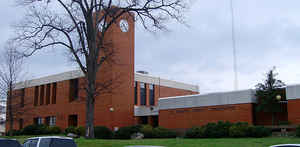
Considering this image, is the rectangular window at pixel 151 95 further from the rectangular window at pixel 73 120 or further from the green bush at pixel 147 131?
the green bush at pixel 147 131

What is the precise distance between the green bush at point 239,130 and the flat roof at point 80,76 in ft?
70.5

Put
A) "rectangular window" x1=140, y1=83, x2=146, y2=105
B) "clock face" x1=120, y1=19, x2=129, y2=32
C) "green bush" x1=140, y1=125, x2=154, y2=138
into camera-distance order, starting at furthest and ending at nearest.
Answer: "rectangular window" x1=140, y1=83, x2=146, y2=105
"green bush" x1=140, y1=125, x2=154, y2=138
"clock face" x1=120, y1=19, x2=129, y2=32

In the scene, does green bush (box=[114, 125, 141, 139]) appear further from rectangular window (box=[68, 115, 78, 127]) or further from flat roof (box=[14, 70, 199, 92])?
rectangular window (box=[68, 115, 78, 127])

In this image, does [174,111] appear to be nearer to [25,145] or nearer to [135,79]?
[135,79]

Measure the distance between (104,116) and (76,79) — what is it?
30.8ft

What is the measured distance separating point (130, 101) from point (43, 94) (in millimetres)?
17958

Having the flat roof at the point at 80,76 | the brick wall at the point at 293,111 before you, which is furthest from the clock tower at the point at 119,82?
the brick wall at the point at 293,111

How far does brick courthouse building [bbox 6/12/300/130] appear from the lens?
35281 millimetres

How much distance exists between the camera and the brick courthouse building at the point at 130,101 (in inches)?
1389

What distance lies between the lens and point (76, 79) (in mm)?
51250

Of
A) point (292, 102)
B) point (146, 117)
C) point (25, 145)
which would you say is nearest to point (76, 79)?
point (146, 117)

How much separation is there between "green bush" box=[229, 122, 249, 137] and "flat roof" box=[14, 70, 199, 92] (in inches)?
846

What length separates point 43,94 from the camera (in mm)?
57094

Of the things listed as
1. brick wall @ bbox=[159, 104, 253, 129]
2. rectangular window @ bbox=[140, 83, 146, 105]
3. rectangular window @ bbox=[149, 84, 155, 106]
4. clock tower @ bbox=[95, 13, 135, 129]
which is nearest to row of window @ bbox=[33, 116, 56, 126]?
clock tower @ bbox=[95, 13, 135, 129]
